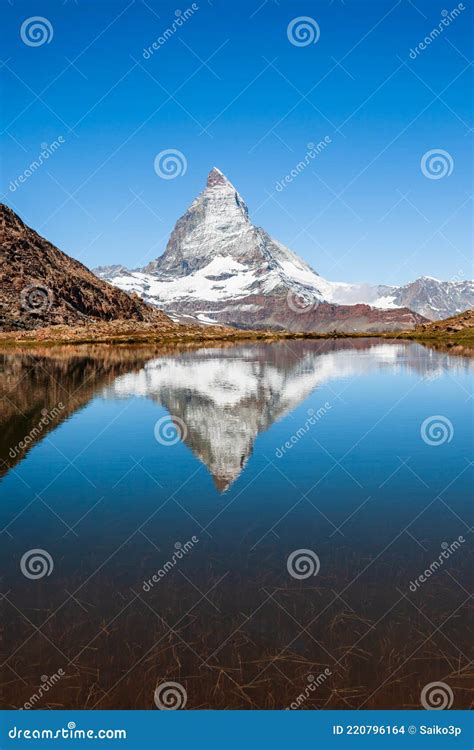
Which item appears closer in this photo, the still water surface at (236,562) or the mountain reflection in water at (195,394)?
the still water surface at (236,562)

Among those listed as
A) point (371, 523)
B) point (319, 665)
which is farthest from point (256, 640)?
point (371, 523)

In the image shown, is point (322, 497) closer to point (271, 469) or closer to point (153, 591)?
point (271, 469)

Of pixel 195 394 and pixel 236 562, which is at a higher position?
pixel 195 394

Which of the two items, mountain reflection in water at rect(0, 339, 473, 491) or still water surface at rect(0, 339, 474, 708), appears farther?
mountain reflection in water at rect(0, 339, 473, 491)

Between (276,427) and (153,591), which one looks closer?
(153,591)

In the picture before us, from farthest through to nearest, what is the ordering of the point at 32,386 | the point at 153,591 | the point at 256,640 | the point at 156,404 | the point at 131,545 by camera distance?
the point at 32,386, the point at 156,404, the point at 131,545, the point at 153,591, the point at 256,640

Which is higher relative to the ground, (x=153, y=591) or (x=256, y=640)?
(x=256, y=640)

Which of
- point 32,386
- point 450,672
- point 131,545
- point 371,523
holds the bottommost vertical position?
point 32,386

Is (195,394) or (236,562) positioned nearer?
(236,562)
